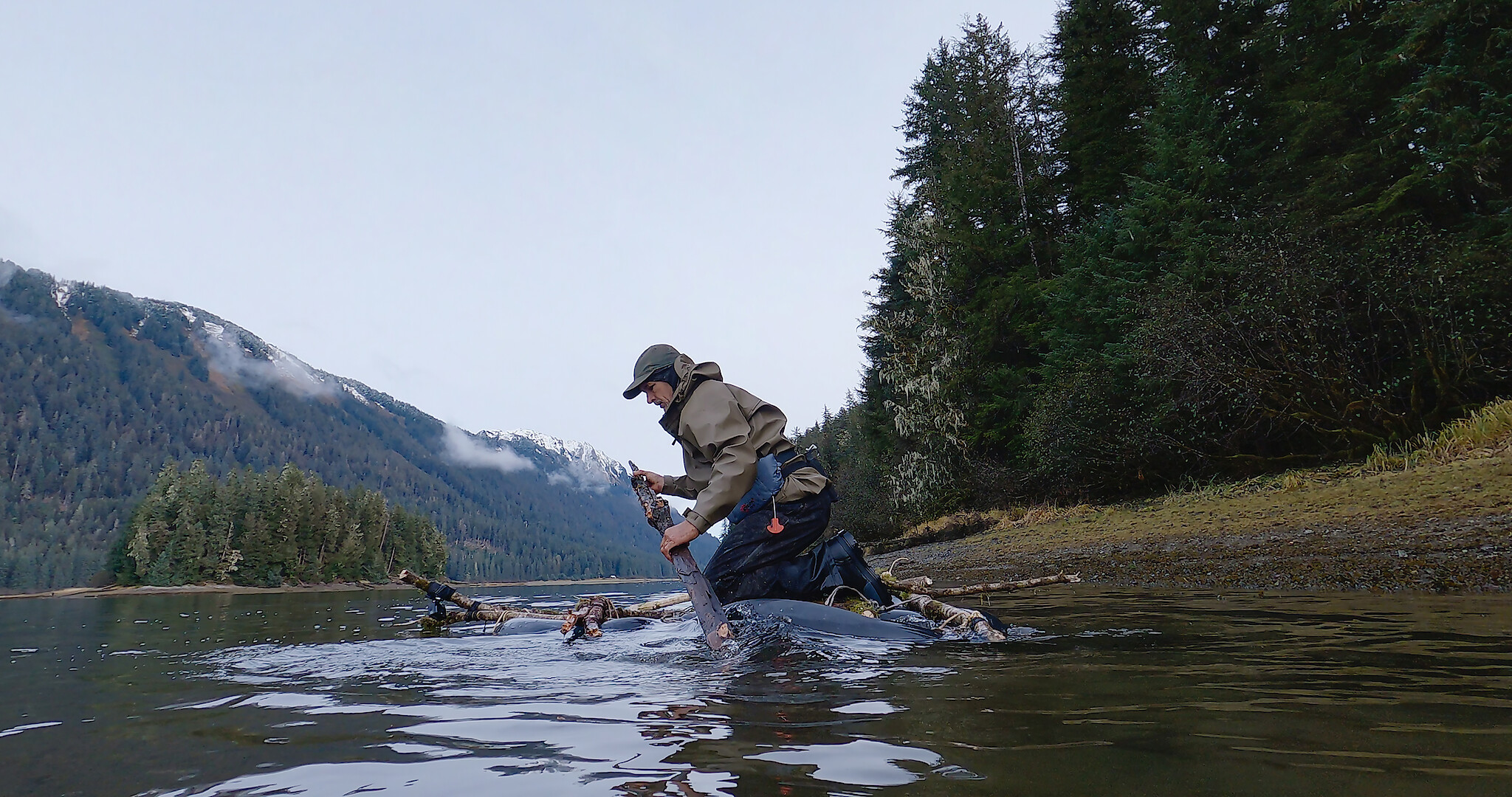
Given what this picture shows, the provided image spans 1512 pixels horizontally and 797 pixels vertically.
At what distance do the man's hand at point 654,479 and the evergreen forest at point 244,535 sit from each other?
80863 millimetres

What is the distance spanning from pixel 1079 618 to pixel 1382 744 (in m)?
4.50

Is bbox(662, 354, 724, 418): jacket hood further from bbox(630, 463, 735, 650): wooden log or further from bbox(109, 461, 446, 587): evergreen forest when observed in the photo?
bbox(109, 461, 446, 587): evergreen forest

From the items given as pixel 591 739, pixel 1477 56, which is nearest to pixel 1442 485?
pixel 1477 56

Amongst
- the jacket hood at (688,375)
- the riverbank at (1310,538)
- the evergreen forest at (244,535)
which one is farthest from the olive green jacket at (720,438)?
the evergreen forest at (244,535)

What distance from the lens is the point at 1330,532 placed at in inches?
343

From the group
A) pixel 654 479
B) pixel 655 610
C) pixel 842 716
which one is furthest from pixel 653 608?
pixel 842 716

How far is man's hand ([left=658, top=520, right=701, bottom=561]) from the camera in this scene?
4.86 meters

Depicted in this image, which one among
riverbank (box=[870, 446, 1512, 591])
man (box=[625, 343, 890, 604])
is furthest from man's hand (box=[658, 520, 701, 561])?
riverbank (box=[870, 446, 1512, 591])

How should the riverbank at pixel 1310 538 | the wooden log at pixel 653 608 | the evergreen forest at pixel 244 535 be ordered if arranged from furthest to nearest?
the evergreen forest at pixel 244 535, the wooden log at pixel 653 608, the riverbank at pixel 1310 538

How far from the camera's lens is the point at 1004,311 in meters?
24.5

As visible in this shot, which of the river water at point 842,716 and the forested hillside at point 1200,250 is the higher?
the forested hillside at point 1200,250

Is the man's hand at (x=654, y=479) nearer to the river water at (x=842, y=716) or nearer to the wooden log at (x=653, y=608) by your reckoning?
the river water at (x=842, y=716)

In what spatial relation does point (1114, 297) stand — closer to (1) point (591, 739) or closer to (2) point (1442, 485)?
(2) point (1442, 485)

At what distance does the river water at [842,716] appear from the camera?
6.48 feet
